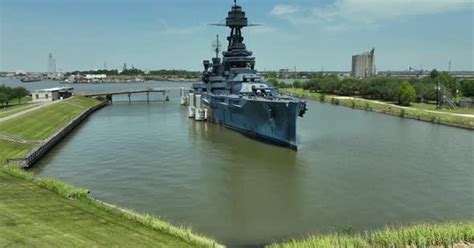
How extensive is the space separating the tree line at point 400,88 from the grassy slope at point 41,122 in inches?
2320

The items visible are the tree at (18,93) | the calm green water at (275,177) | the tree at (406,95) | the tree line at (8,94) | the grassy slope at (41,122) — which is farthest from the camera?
the tree at (406,95)

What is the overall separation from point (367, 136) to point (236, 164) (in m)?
19.6

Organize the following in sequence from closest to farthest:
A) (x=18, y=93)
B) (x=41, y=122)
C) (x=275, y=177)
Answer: (x=275, y=177), (x=41, y=122), (x=18, y=93)

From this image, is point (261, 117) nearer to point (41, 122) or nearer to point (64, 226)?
point (41, 122)

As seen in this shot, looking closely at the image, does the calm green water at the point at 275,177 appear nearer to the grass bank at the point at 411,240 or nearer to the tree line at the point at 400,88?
the grass bank at the point at 411,240

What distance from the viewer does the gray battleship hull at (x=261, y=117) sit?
40.2m

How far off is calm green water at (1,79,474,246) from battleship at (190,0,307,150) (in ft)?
5.83

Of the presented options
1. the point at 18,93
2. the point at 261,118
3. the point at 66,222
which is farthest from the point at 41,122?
the point at 66,222

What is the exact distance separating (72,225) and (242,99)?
1267 inches

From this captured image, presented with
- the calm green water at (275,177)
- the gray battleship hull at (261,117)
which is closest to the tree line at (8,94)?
the calm green water at (275,177)

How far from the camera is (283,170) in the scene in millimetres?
32844

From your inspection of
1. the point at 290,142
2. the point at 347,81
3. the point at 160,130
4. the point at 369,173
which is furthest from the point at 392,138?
the point at 347,81

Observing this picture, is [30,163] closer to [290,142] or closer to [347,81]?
[290,142]

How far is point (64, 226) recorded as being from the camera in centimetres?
1667
